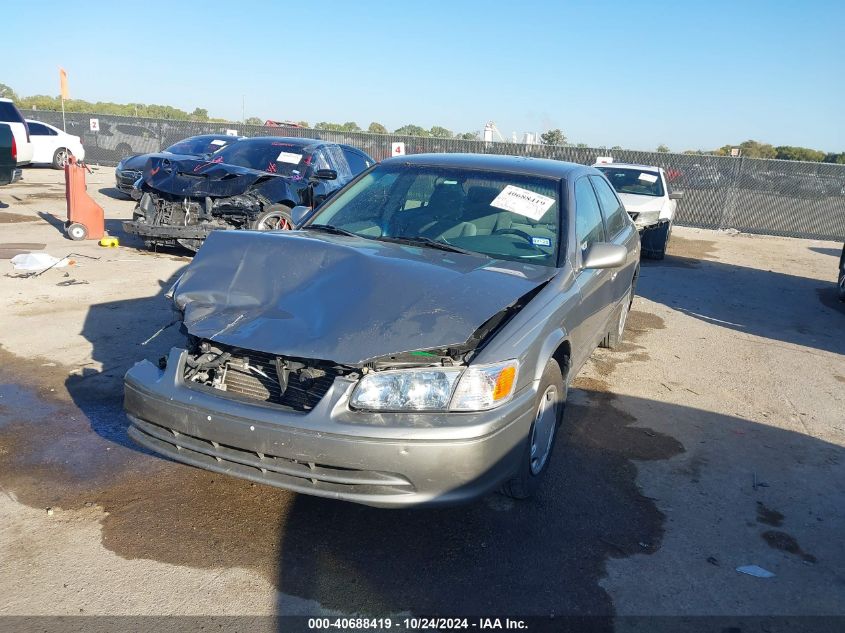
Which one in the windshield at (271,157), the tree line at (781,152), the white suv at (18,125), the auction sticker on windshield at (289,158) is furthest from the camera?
the tree line at (781,152)

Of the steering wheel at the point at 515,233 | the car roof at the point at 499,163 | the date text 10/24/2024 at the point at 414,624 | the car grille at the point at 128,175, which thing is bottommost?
the date text 10/24/2024 at the point at 414,624

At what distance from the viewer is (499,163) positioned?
185 inches

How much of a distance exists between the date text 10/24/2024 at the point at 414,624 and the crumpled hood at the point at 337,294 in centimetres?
101

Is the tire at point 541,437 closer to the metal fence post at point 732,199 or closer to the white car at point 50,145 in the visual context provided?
the metal fence post at point 732,199

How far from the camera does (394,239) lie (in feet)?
13.7

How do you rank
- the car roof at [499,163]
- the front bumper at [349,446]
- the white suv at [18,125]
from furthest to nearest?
the white suv at [18,125] < the car roof at [499,163] < the front bumper at [349,446]

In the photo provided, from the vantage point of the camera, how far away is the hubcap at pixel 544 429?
352cm

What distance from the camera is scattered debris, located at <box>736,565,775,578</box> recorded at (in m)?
3.13

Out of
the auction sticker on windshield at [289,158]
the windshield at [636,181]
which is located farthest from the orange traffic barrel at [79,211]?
the windshield at [636,181]

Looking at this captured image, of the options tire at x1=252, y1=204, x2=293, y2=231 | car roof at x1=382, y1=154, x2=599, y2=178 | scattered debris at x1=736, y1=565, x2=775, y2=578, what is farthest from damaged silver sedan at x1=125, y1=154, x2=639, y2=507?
tire at x1=252, y1=204, x2=293, y2=231

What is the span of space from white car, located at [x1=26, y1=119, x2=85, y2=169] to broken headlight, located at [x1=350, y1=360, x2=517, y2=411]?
21.2m

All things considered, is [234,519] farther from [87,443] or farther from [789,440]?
[789,440]

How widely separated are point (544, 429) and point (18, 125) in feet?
51.3

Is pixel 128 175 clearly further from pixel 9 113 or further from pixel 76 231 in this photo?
pixel 76 231
